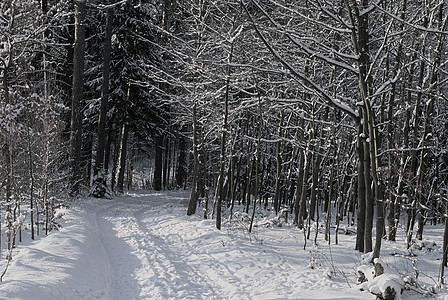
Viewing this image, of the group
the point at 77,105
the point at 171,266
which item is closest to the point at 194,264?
the point at 171,266

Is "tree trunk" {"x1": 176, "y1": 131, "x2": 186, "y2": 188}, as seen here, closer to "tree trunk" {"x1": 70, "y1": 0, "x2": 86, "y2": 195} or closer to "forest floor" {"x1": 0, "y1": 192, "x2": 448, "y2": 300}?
"tree trunk" {"x1": 70, "y1": 0, "x2": 86, "y2": 195}

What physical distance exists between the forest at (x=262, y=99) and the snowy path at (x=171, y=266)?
3.06 feet

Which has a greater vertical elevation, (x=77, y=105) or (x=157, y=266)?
(x=77, y=105)

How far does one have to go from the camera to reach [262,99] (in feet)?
26.8

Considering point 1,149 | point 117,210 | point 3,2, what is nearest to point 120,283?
point 1,149

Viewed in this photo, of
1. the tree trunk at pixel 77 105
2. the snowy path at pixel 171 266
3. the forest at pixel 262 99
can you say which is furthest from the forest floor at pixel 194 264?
the tree trunk at pixel 77 105

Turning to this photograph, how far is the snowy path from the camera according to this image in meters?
5.73

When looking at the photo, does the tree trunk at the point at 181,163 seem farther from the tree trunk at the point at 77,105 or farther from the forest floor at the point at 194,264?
the forest floor at the point at 194,264

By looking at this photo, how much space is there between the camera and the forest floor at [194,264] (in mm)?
5750

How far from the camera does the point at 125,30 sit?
21281mm

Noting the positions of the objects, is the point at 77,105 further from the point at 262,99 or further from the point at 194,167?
the point at 262,99

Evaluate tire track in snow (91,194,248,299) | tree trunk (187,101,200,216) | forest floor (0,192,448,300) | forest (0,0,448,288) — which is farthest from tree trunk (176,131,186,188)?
forest floor (0,192,448,300)

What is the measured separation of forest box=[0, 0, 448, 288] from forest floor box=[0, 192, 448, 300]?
2.39 feet

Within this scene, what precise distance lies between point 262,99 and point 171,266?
12.7ft
